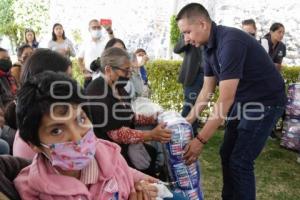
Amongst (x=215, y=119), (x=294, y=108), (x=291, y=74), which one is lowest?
(x=294, y=108)

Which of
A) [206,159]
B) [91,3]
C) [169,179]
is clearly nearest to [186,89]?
[206,159]

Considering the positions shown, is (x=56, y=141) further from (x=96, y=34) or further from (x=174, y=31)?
(x=174, y=31)

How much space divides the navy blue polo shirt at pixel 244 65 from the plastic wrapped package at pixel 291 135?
2.54 metres

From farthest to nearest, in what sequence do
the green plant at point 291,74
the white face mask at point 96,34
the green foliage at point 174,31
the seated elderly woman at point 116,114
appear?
1. the green foliage at point 174,31
2. the green plant at point 291,74
3. the white face mask at point 96,34
4. the seated elderly woman at point 116,114

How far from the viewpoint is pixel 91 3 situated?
9711 millimetres

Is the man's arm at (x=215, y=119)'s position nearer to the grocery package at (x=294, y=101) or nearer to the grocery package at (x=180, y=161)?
the grocery package at (x=180, y=161)

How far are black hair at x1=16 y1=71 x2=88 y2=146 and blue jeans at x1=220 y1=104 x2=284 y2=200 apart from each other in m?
1.65

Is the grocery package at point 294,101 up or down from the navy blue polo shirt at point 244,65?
down

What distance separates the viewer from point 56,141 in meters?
1.42

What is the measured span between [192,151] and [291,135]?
3.31m

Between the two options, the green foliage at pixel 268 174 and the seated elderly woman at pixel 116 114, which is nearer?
the seated elderly woman at pixel 116 114

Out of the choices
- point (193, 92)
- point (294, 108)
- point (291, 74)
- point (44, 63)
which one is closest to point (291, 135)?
point (294, 108)

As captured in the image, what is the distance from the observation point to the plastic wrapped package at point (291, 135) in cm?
504

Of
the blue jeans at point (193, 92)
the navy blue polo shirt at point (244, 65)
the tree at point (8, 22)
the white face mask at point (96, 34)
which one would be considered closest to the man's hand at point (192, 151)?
the navy blue polo shirt at point (244, 65)
